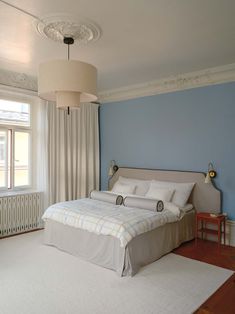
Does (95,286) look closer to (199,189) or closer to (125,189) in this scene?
(125,189)

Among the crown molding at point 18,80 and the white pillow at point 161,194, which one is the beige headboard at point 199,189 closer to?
the white pillow at point 161,194

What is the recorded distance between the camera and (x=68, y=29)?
2742 millimetres

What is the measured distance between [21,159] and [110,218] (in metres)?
2.37

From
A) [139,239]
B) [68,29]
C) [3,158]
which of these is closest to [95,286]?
[139,239]

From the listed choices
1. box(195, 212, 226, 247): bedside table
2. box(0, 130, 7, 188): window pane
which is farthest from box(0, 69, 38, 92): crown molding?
box(195, 212, 226, 247): bedside table

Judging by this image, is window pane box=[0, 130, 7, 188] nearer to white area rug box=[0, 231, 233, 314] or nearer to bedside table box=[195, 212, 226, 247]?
white area rug box=[0, 231, 233, 314]

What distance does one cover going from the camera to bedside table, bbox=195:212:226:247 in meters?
3.76

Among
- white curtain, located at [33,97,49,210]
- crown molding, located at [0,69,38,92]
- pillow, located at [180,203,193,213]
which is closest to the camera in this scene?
pillow, located at [180,203,193,213]

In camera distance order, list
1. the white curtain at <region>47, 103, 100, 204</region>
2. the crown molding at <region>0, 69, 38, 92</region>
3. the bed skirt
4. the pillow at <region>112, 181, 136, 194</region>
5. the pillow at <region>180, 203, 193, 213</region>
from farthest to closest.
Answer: the white curtain at <region>47, 103, 100, 204</region> → the pillow at <region>112, 181, 136, 194</region> → the crown molding at <region>0, 69, 38, 92</region> → the pillow at <region>180, 203, 193, 213</region> → the bed skirt

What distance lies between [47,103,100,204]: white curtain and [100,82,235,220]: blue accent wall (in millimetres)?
264

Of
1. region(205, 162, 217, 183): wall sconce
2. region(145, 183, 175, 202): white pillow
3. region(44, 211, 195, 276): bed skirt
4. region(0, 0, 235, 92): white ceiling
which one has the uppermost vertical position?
region(0, 0, 235, 92): white ceiling

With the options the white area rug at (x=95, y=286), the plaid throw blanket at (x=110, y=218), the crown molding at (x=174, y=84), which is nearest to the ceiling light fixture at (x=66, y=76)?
the plaid throw blanket at (x=110, y=218)

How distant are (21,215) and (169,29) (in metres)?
3.66

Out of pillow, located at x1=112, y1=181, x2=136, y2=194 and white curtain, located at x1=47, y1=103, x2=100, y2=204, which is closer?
pillow, located at x1=112, y1=181, x2=136, y2=194
